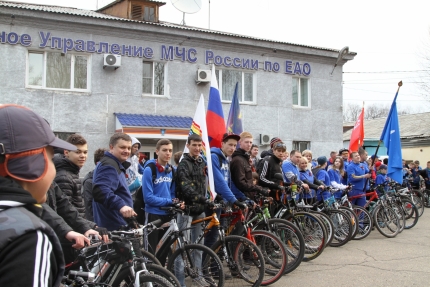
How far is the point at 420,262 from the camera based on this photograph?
25.9ft

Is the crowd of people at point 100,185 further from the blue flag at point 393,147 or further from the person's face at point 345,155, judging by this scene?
the blue flag at point 393,147

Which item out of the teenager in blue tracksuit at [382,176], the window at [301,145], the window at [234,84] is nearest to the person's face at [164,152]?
the teenager in blue tracksuit at [382,176]

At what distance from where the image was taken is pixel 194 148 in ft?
20.6

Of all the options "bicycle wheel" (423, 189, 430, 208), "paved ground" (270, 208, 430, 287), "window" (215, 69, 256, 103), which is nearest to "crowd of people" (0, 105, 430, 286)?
"paved ground" (270, 208, 430, 287)

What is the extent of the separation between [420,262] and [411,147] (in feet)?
89.4

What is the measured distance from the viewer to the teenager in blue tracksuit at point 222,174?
649 cm

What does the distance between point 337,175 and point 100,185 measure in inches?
284

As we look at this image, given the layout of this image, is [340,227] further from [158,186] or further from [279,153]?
[158,186]

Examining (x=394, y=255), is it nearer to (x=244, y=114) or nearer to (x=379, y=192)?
(x=379, y=192)

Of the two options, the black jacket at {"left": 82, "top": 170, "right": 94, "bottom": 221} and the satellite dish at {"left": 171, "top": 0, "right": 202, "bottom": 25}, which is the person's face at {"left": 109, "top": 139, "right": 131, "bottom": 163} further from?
the satellite dish at {"left": 171, "top": 0, "right": 202, "bottom": 25}

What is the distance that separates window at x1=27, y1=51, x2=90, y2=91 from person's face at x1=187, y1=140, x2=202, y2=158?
1008 centimetres

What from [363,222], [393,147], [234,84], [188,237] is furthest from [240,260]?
[234,84]

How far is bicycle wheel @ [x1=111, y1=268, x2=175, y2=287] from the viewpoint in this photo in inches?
155

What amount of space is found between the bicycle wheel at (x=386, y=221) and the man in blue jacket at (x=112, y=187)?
6.91 metres
